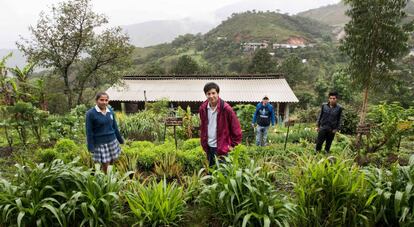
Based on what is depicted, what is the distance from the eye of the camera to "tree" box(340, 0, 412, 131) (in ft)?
37.6

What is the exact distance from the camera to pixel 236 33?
218 ft

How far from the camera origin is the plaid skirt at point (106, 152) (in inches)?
179

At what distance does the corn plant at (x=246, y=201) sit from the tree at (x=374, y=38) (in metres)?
10.2

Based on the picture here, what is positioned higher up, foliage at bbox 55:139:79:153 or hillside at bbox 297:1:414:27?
hillside at bbox 297:1:414:27

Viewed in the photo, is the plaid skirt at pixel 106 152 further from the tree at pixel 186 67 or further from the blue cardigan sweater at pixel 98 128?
the tree at pixel 186 67

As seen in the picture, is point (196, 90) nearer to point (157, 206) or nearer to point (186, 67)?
point (186, 67)

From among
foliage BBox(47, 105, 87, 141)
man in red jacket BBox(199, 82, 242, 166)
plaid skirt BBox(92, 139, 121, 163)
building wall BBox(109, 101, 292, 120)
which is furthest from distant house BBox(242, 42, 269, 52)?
man in red jacket BBox(199, 82, 242, 166)

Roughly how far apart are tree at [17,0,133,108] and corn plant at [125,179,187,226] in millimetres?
13037

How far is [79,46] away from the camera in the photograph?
Result: 571 inches

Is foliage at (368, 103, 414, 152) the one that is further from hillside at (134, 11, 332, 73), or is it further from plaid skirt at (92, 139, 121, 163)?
hillside at (134, 11, 332, 73)

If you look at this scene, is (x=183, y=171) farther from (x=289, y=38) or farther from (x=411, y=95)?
(x=289, y=38)

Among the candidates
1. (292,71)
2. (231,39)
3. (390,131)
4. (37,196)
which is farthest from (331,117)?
(231,39)

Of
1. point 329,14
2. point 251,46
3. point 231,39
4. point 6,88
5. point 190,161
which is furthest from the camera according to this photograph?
point 329,14

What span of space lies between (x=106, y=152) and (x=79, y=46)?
11.8 meters
